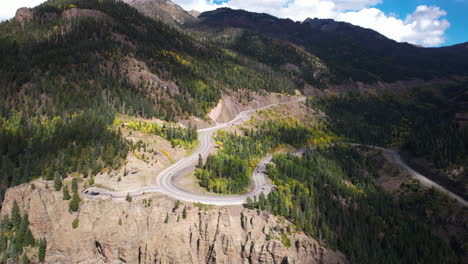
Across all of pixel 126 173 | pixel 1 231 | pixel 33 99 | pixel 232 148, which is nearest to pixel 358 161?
pixel 232 148

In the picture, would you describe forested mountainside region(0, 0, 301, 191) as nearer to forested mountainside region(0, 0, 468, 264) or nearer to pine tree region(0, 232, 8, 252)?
forested mountainside region(0, 0, 468, 264)

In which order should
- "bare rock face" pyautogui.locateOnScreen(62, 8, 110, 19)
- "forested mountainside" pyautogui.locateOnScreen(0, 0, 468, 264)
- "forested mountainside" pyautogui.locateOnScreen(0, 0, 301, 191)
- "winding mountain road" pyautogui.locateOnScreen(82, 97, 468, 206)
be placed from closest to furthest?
"forested mountainside" pyautogui.locateOnScreen(0, 0, 468, 264) < "winding mountain road" pyautogui.locateOnScreen(82, 97, 468, 206) < "forested mountainside" pyautogui.locateOnScreen(0, 0, 301, 191) < "bare rock face" pyautogui.locateOnScreen(62, 8, 110, 19)

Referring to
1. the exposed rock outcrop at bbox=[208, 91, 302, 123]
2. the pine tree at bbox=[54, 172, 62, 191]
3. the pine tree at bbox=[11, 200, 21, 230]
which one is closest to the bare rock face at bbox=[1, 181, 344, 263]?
the pine tree at bbox=[11, 200, 21, 230]

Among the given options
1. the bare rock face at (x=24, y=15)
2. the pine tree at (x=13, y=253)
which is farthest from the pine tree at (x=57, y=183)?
the bare rock face at (x=24, y=15)

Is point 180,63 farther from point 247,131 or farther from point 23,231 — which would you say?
point 23,231

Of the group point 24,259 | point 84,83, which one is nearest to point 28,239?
point 24,259

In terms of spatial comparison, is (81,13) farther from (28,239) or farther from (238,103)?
(28,239)
